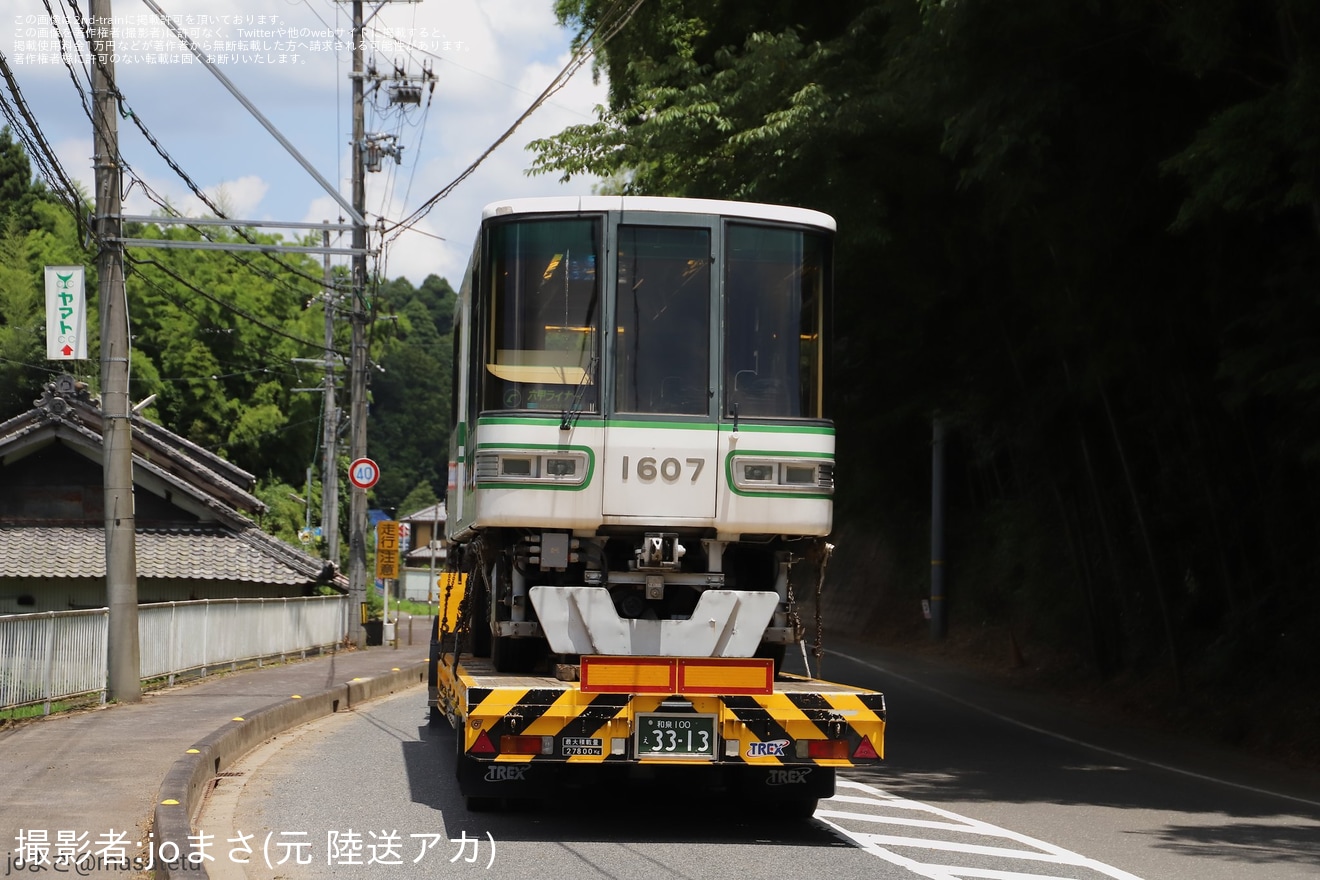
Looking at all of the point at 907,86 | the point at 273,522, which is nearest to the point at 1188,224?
the point at 907,86

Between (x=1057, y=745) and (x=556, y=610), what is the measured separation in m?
8.95

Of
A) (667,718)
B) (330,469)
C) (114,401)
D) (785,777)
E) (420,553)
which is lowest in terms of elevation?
(420,553)

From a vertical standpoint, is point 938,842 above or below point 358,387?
below

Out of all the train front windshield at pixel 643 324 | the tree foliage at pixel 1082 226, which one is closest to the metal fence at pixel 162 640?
the train front windshield at pixel 643 324

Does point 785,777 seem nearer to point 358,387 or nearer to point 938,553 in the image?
point 358,387

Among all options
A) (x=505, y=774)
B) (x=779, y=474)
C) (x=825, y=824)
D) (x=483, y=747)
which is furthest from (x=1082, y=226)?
(x=483, y=747)

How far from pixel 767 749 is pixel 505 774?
71.8 inches

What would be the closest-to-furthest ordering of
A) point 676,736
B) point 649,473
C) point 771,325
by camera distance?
point 676,736, point 649,473, point 771,325

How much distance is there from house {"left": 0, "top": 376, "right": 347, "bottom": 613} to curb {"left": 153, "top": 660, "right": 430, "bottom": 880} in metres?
8.71

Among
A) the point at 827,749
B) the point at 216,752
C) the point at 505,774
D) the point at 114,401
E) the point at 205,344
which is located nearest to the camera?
the point at 827,749

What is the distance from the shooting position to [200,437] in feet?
181

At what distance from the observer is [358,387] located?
95.7 feet

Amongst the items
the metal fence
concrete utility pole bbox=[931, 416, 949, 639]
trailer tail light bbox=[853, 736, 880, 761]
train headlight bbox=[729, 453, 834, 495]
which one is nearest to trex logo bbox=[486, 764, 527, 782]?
trailer tail light bbox=[853, 736, 880, 761]

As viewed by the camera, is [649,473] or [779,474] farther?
[779,474]
